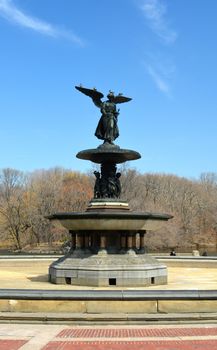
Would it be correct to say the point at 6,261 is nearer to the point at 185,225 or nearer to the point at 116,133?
the point at 116,133

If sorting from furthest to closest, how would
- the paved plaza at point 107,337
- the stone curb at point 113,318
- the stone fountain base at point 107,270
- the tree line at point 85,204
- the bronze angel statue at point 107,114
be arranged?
the tree line at point 85,204, the bronze angel statue at point 107,114, the stone fountain base at point 107,270, the stone curb at point 113,318, the paved plaza at point 107,337

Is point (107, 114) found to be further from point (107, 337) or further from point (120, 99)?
point (107, 337)

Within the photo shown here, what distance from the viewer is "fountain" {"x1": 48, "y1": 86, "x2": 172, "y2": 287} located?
17188mm

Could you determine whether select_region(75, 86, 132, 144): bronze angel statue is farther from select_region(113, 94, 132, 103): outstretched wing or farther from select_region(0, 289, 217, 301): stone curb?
select_region(0, 289, 217, 301): stone curb

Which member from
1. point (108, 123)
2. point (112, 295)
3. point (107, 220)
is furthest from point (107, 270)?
point (108, 123)

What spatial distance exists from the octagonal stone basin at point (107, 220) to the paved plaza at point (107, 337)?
5.98m

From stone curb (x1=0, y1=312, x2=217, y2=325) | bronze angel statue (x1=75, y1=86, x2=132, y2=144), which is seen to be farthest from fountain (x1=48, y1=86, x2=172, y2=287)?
stone curb (x1=0, y1=312, x2=217, y2=325)

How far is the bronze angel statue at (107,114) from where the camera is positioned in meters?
19.8

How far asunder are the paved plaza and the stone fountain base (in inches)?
218

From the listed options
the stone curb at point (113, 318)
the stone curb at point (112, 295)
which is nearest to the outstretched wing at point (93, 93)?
the stone curb at point (112, 295)

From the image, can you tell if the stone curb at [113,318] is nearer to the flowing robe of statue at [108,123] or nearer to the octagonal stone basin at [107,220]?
the octagonal stone basin at [107,220]

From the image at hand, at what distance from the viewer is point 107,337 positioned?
416 inches

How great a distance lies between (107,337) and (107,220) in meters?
6.95

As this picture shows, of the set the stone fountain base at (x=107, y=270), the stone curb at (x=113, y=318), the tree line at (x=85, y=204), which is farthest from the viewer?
the tree line at (x=85, y=204)
